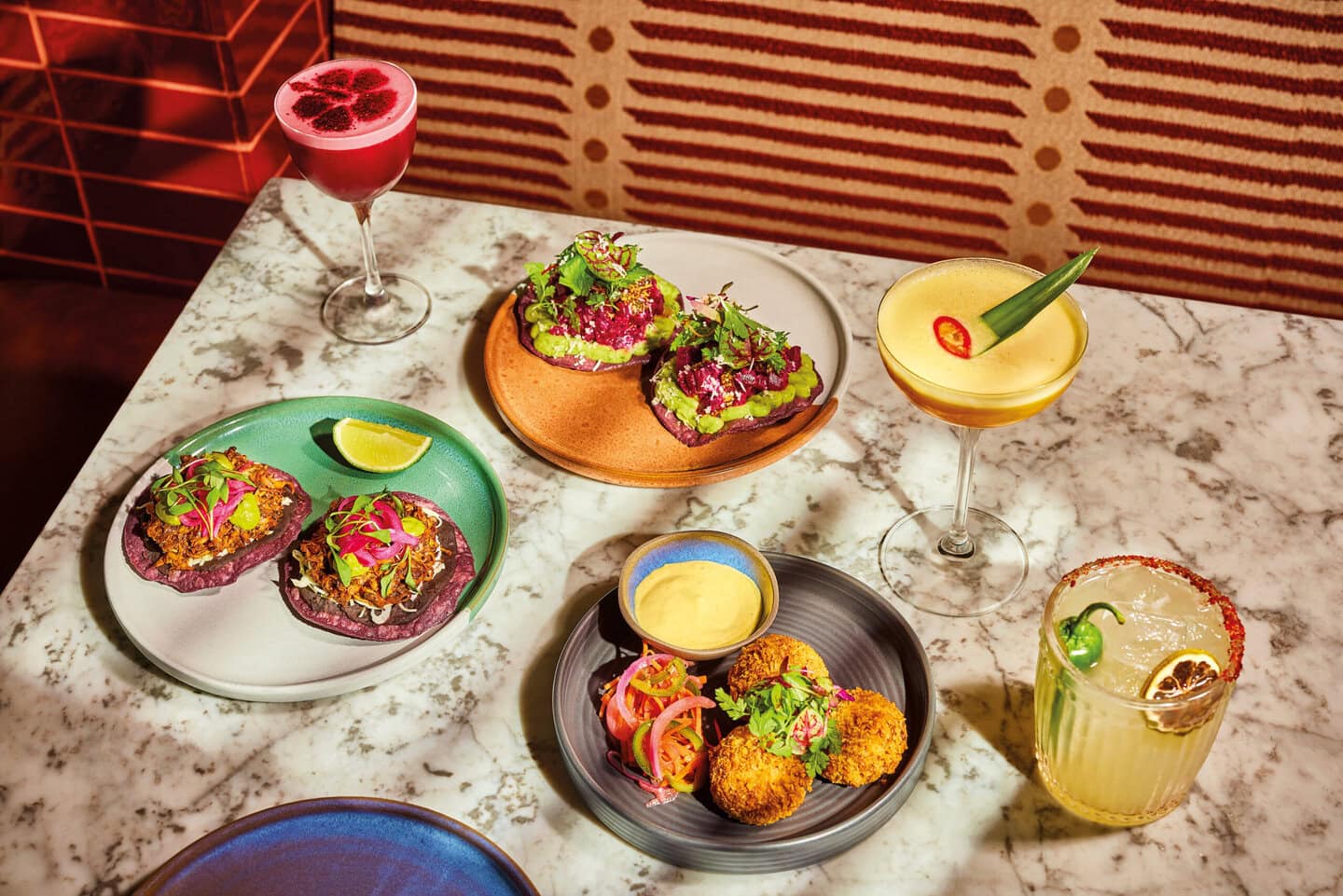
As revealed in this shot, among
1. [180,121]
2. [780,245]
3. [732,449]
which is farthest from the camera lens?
[180,121]

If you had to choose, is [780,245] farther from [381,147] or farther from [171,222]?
[171,222]

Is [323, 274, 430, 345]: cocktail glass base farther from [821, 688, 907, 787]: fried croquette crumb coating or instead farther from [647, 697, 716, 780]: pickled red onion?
[821, 688, 907, 787]: fried croquette crumb coating

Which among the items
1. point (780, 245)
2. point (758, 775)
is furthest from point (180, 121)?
point (758, 775)

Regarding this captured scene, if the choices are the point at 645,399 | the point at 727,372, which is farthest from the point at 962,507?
the point at 645,399

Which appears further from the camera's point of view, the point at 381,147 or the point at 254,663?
the point at 381,147

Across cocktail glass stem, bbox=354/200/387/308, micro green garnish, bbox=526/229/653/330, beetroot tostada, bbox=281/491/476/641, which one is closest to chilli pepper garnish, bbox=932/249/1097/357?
micro green garnish, bbox=526/229/653/330

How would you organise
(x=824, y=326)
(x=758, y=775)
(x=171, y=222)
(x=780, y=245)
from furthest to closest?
(x=171, y=222)
(x=780, y=245)
(x=824, y=326)
(x=758, y=775)

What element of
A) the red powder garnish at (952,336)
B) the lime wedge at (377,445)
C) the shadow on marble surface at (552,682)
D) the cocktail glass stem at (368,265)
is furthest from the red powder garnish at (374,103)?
the red powder garnish at (952,336)

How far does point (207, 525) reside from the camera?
1.36 metres

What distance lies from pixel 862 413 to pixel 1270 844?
668mm

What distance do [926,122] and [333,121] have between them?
1226 mm

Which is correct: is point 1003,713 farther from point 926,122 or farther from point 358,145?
point 926,122

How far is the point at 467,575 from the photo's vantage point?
1.36 meters

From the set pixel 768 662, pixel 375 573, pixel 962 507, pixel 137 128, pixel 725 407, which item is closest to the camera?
pixel 768 662
